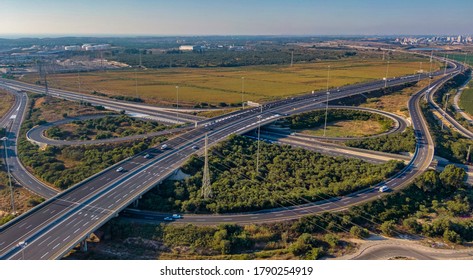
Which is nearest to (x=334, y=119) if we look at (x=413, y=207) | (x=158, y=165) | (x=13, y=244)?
(x=413, y=207)

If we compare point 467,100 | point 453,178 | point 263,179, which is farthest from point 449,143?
point 467,100

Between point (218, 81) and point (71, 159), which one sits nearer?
point (71, 159)

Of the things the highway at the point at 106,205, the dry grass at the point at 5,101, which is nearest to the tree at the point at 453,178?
the highway at the point at 106,205

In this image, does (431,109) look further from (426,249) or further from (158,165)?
(158,165)

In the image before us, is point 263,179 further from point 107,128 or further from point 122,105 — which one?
point 122,105

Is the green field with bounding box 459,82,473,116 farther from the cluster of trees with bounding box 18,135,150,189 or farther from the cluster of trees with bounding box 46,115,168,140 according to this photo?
the cluster of trees with bounding box 18,135,150,189

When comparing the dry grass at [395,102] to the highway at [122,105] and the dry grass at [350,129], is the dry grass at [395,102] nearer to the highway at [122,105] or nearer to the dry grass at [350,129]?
the dry grass at [350,129]
